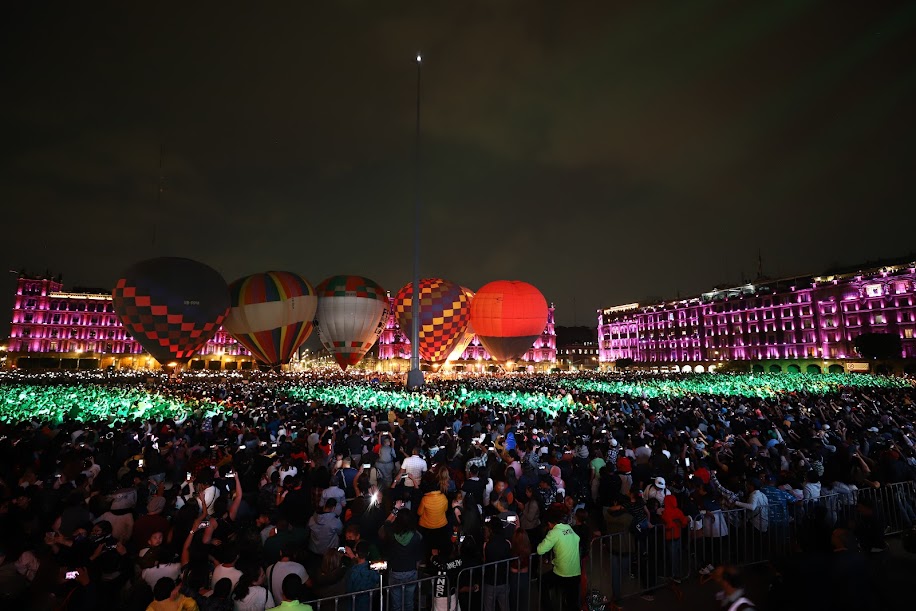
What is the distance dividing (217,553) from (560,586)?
4271mm

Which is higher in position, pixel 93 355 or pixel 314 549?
pixel 93 355

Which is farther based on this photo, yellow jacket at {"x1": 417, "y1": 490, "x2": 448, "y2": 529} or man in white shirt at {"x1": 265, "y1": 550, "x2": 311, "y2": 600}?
yellow jacket at {"x1": 417, "y1": 490, "x2": 448, "y2": 529}

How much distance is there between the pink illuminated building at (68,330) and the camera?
100 m

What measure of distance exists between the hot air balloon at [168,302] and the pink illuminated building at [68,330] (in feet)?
266

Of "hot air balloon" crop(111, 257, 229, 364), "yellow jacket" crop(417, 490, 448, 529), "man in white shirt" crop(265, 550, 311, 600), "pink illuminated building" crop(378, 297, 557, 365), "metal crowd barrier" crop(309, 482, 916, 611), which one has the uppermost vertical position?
"pink illuminated building" crop(378, 297, 557, 365)

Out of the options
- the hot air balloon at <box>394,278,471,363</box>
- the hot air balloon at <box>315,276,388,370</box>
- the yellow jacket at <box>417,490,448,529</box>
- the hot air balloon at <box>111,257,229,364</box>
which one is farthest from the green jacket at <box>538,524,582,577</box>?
the hot air balloon at <box>394,278,471,363</box>

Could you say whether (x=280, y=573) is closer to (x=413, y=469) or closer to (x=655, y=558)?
(x=413, y=469)

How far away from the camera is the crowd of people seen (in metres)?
5.37

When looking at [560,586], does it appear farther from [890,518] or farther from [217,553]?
[890,518]

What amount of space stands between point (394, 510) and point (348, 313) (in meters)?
29.2

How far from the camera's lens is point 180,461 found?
1080 centimetres

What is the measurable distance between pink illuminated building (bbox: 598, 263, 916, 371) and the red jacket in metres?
91.9

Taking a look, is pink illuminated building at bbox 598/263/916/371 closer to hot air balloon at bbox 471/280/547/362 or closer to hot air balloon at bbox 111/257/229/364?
hot air balloon at bbox 471/280/547/362

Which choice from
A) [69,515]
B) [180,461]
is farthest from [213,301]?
[69,515]
